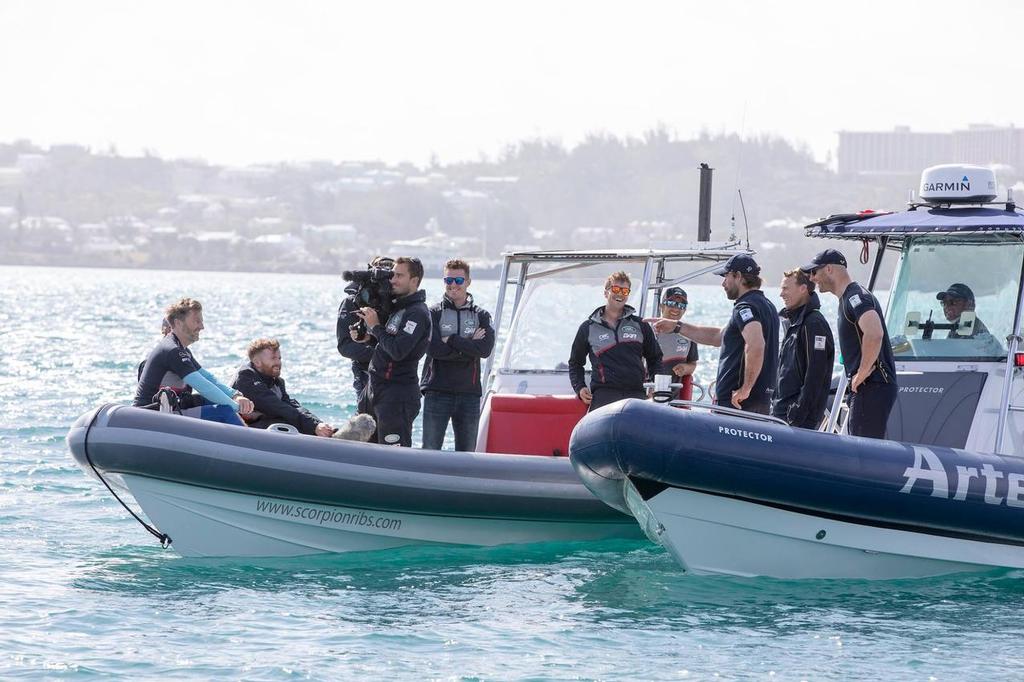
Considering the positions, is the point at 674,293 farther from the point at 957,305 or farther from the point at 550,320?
the point at 957,305

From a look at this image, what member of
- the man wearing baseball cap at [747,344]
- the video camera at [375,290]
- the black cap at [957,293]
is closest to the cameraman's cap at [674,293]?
the man wearing baseball cap at [747,344]

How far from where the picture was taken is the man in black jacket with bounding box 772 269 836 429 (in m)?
7.99

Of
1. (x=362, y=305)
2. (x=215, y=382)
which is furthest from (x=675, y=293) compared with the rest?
(x=215, y=382)

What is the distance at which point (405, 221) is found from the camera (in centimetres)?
17675

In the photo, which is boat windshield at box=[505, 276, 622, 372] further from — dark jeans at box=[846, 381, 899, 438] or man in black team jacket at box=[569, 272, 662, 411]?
dark jeans at box=[846, 381, 899, 438]

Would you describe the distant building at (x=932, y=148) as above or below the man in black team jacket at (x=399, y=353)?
above

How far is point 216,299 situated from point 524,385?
64.8m

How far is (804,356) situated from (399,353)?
2148 millimetres

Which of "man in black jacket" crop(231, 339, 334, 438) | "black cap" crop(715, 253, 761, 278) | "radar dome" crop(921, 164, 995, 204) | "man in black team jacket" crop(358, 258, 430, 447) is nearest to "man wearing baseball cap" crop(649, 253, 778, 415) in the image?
"black cap" crop(715, 253, 761, 278)

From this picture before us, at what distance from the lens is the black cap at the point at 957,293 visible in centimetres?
849

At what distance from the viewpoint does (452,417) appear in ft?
29.5

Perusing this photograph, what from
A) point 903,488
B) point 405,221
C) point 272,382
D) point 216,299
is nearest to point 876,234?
point 903,488

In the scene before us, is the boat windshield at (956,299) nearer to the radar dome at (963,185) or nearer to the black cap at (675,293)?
the radar dome at (963,185)

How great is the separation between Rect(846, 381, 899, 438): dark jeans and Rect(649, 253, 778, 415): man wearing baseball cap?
19.8 inches
